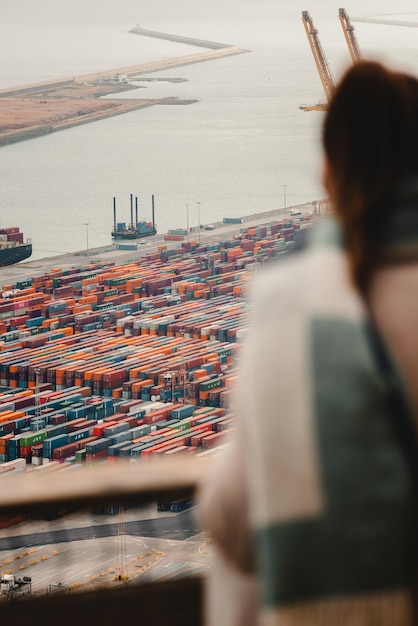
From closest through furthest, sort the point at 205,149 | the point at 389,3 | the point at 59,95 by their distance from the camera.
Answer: the point at 389,3
the point at 59,95
the point at 205,149

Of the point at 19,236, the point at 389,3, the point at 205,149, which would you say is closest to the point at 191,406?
the point at 389,3

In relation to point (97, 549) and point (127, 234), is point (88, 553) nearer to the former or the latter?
point (97, 549)

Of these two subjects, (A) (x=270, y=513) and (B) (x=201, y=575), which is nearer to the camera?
(A) (x=270, y=513)

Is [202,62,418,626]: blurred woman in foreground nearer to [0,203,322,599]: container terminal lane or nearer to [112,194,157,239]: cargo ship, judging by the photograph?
[0,203,322,599]: container terminal lane

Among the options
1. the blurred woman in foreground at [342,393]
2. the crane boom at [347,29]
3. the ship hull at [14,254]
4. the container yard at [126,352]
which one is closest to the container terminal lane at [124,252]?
the ship hull at [14,254]

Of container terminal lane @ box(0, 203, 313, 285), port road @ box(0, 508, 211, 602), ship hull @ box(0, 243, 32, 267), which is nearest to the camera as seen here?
port road @ box(0, 508, 211, 602)


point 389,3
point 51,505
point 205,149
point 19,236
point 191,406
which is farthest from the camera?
point 205,149

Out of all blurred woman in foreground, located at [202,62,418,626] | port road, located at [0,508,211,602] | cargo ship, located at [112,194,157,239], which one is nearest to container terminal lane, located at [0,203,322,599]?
port road, located at [0,508,211,602]

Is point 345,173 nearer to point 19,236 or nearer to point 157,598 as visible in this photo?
point 157,598

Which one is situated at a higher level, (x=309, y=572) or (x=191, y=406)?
(x=309, y=572)
